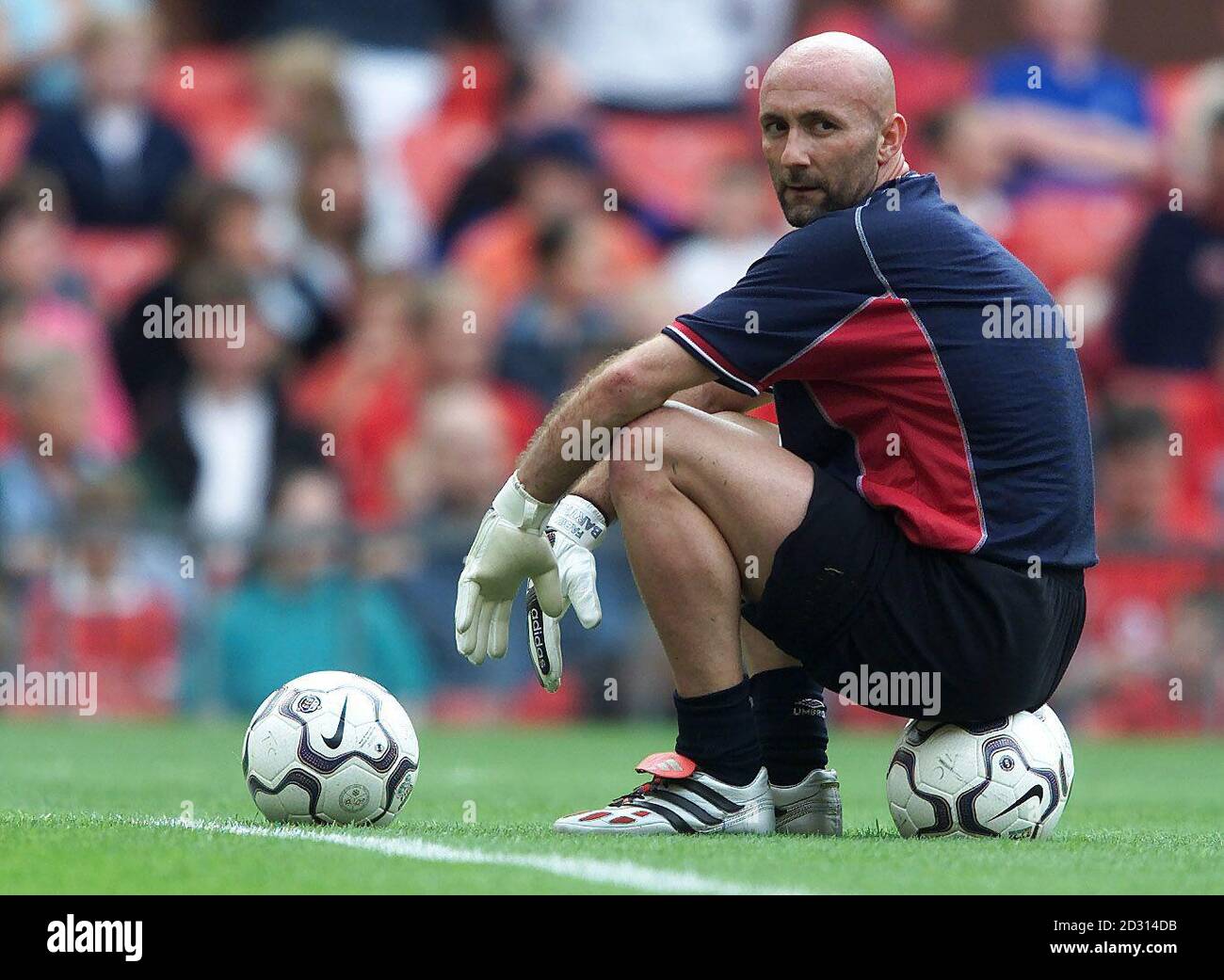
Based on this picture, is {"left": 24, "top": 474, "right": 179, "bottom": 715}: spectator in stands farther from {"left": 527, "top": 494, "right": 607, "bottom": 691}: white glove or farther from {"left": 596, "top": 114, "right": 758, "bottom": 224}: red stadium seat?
{"left": 527, "top": 494, "right": 607, "bottom": 691}: white glove

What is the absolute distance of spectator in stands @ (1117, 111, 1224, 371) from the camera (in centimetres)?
1335

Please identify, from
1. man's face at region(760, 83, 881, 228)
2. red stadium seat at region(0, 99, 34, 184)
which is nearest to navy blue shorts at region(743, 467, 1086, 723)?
man's face at region(760, 83, 881, 228)

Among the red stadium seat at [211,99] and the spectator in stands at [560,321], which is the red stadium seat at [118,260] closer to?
the red stadium seat at [211,99]

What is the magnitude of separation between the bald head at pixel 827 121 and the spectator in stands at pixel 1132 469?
692cm

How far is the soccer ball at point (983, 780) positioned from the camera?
5430 millimetres

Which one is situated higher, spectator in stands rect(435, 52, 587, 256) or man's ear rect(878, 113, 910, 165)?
spectator in stands rect(435, 52, 587, 256)

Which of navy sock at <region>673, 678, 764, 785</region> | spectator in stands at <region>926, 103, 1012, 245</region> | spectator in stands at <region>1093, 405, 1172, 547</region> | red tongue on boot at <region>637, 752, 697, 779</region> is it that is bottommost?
red tongue on boot at <region>637, 752, 697, 779</region>

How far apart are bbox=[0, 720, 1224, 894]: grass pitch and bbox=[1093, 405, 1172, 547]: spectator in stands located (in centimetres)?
398

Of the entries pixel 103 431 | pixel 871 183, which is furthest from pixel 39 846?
pixel 103 431

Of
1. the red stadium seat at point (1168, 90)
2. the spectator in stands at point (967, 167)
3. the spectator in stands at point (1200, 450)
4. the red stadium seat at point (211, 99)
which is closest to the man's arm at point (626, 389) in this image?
the spectator in stands at point (1200, 450)

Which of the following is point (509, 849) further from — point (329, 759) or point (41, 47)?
point (41, 47)

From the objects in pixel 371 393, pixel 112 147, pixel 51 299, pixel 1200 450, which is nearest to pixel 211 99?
pixel 112 147
